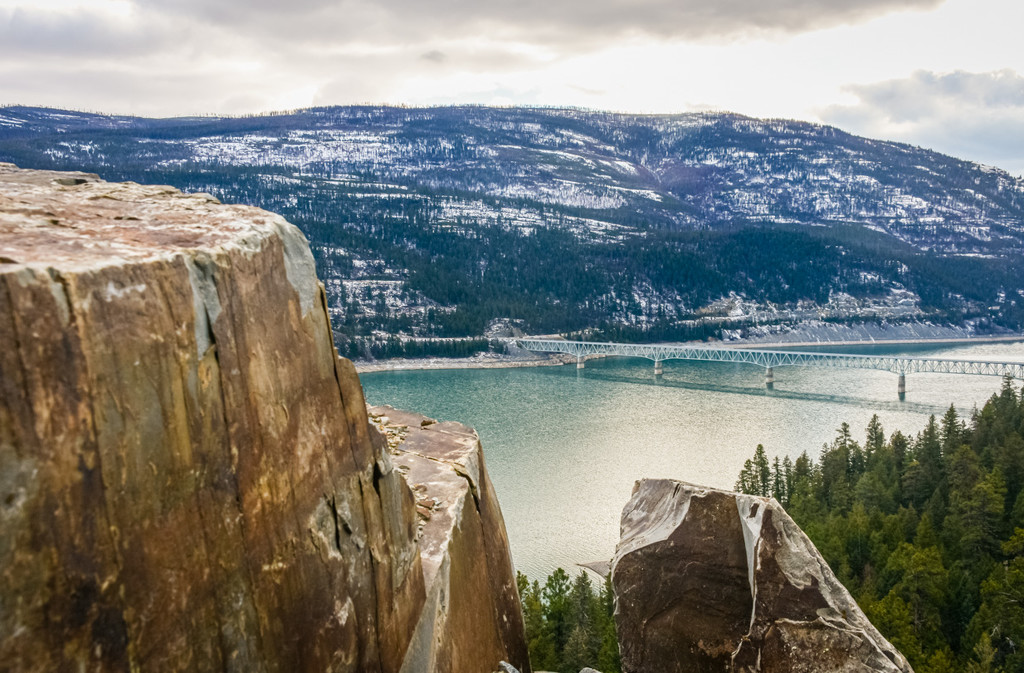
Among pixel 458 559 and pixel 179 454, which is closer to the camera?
pixel 179 454

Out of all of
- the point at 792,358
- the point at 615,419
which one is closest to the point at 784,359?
the point at 792,358

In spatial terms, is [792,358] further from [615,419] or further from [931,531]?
[931,531]

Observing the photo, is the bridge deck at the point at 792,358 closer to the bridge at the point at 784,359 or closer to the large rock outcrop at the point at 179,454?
the bridge at the point at 784,359

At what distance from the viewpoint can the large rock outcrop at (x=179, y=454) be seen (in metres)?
3.77

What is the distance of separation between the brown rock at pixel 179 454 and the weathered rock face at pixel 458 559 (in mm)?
778

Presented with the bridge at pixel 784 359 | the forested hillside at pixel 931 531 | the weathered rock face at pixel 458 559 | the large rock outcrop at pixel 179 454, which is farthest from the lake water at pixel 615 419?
the large rock outcrop at pixel 179 454

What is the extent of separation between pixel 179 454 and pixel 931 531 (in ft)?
93.9

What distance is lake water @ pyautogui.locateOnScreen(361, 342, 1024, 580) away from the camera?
115ft

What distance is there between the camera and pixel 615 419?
5753 cm

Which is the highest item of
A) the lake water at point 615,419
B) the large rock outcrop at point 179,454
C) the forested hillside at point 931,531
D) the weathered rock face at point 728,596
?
the large rock outcrop at point 179,454

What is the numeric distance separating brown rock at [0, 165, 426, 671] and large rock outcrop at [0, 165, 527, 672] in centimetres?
1

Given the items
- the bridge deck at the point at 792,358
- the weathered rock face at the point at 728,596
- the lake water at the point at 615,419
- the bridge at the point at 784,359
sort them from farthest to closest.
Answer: the bridge deck at the point at 792,358 → the bridge at the point at 784,359 → the lake water at the point at 615,419 → the weathered rock face at the point at 728,596

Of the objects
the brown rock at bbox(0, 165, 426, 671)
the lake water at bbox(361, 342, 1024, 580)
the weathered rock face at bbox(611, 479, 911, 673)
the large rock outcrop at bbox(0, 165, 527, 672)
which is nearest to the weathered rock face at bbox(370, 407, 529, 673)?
the large rock outcrop at bbox(0, 165, 527, 672)

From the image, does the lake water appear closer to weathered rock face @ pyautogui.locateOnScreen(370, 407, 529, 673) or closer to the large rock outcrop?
weathered rock face @ pyautogui.locateOnScreen(370, 407, 529, 673)
